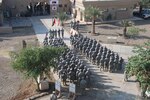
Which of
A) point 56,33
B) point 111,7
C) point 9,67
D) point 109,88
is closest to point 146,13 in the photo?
point 111,7

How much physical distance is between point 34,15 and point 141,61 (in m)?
31.8

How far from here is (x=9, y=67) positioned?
2695cm

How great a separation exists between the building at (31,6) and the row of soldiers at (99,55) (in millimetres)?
17582

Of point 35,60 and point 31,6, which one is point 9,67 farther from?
point 31,6

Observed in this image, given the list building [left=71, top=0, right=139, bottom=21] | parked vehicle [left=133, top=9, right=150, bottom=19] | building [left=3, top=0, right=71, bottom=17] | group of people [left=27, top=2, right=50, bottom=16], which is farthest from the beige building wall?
parked vehicle [left=133, top=9, right=150, bottom=19]

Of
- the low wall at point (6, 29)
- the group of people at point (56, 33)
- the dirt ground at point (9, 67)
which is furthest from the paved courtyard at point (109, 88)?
the low wall at point (6, 29)

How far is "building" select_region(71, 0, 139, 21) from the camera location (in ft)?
134

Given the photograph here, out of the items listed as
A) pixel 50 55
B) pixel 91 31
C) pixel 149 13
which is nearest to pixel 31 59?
pixel 50 55

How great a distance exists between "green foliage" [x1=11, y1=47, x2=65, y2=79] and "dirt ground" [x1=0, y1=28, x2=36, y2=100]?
2352 mm

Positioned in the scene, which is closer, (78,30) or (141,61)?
(141,61)

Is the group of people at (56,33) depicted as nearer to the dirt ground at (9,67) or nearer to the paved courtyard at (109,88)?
the dirt ground at (9,67)

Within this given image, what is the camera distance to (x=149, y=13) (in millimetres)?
43625

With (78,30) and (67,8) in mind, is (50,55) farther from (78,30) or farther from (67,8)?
(67,8)

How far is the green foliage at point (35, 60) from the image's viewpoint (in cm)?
2005
